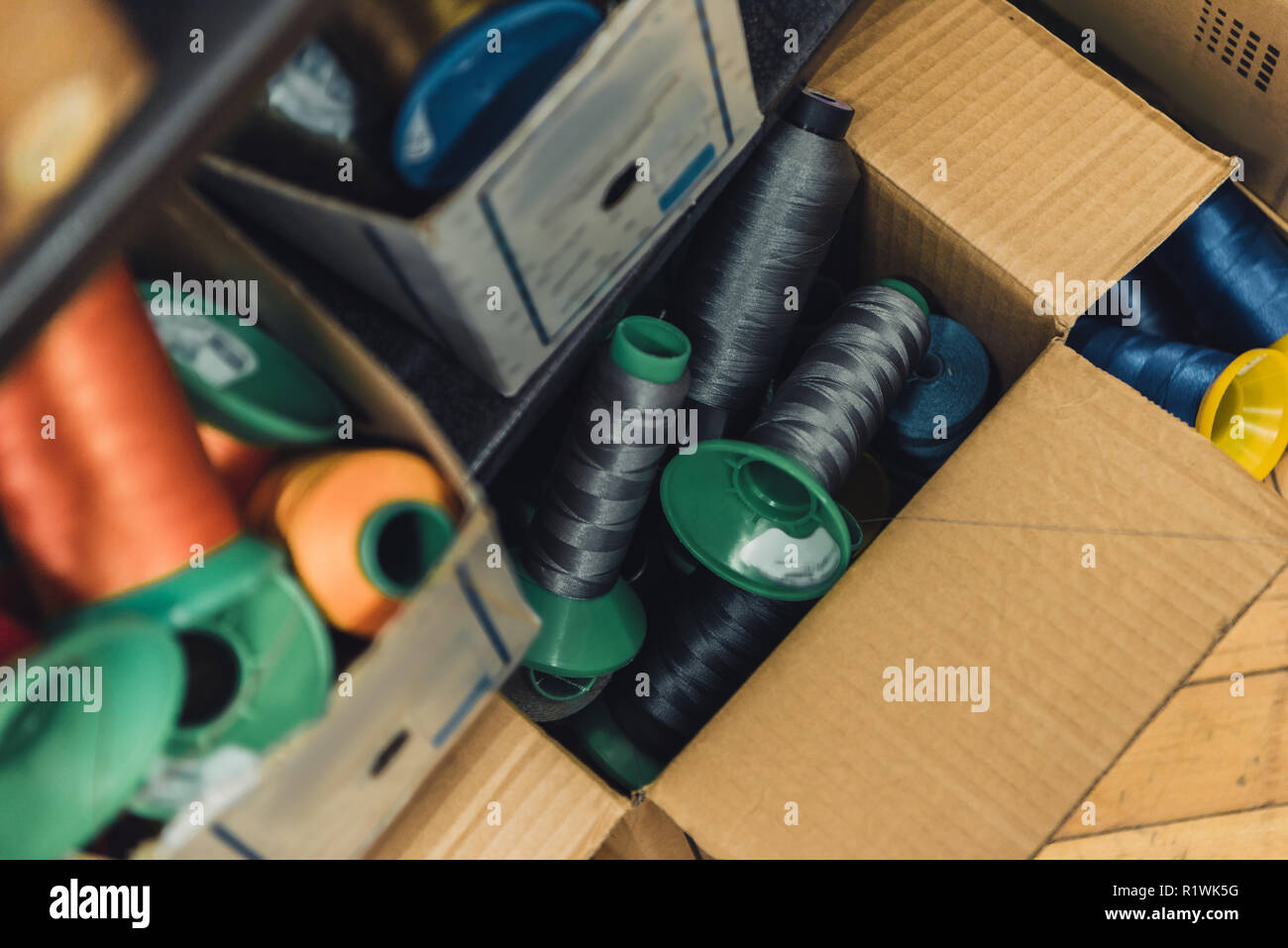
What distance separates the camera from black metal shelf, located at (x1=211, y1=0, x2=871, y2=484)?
954mm

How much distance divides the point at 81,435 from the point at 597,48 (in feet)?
1.60

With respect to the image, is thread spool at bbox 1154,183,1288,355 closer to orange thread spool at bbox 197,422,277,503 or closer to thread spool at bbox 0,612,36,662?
orange thread spool at bbox 197,422,277,503

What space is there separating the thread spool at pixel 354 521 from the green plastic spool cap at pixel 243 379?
56 mm

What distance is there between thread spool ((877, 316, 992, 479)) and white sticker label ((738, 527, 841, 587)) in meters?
0.23

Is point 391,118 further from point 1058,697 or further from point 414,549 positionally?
point 1058,697

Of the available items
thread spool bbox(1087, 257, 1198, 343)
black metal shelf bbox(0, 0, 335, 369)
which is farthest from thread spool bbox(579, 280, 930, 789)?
black metal shelf bbox(0, 0, 335, 369)

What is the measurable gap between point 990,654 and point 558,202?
1.99 ft

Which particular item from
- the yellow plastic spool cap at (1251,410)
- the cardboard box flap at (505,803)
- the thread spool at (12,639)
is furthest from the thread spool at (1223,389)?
the thread spool at (12,639)

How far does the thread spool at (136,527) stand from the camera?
2.36ft

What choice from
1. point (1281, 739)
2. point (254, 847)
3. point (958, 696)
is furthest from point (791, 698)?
point (1281, 739)

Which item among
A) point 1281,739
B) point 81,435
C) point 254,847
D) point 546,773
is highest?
point 81,435

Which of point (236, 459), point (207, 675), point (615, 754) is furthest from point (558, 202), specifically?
point (615, 754)
